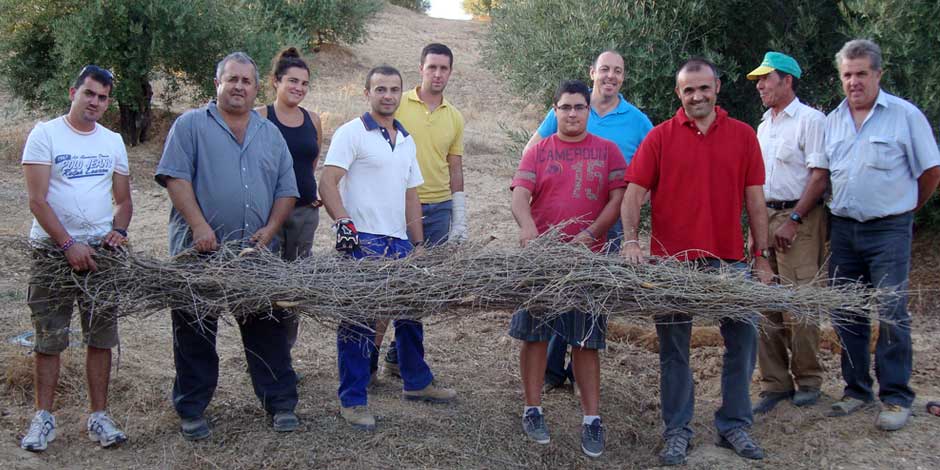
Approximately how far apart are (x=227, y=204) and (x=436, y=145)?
1.54 m

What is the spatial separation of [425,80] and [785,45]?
11.5 feet

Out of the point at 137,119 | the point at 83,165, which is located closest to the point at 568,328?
the point at 83,165

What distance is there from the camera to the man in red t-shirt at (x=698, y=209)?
4.45 meters

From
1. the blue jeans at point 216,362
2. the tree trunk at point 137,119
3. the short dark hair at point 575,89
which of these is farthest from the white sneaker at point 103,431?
the tree trunk at point 137,119

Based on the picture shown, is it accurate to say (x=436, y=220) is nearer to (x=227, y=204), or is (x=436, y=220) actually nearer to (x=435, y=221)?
(x=435, y=221)

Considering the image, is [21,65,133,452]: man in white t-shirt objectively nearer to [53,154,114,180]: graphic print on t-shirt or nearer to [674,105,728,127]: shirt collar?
[53,154,114,180]: graphic print on t-shirt

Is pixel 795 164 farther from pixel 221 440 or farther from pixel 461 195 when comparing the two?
pixel 221 440

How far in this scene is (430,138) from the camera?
541 centimetres

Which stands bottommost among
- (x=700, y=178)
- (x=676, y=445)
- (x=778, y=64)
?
(x=676, y=445)

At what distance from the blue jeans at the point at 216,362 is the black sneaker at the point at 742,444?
95.0 inches

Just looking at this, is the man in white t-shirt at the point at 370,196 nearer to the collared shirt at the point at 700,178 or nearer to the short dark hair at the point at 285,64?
the short dark hair at the point at 285,64

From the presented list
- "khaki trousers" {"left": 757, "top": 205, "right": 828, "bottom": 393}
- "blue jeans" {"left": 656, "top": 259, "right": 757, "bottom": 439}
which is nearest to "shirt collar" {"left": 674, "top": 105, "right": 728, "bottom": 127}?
"blue jeans" {"left": 656, "top": 259, "right": 757, "bottom": 439}

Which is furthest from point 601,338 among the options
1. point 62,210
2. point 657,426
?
point 62,210

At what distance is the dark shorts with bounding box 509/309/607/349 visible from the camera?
4469mm
